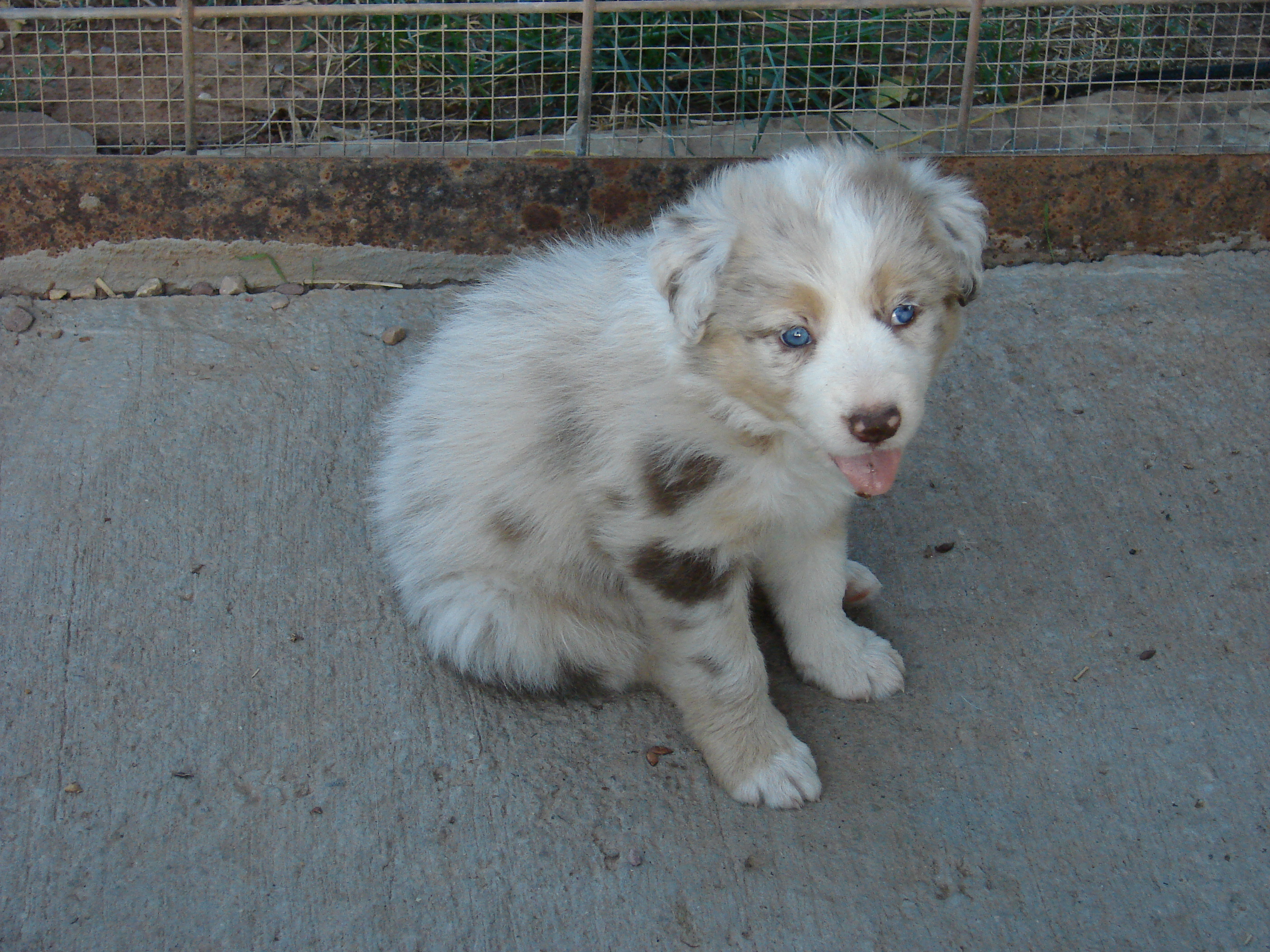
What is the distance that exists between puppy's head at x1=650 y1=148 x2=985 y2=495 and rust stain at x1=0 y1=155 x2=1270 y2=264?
1716mm

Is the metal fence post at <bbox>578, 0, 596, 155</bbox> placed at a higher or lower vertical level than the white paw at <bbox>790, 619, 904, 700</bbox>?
higher

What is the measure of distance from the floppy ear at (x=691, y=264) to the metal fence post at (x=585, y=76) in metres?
2.01

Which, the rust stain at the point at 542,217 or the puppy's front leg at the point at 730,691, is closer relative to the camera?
the puppy's front leg at the point at 730,691

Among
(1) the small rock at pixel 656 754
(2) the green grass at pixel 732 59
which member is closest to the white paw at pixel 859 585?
(1) the small rock at pixel 656 754

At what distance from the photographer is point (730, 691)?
9.00 feet

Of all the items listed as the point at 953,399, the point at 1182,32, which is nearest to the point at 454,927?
the point at 953,399

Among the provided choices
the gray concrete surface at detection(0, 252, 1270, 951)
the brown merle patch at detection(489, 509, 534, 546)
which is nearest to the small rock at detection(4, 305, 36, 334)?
the gray concrete surface at detection(0, 252, 1270, 951)

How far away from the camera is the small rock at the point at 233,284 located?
417 centimetres

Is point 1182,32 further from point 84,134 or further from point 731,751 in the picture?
point 84,134

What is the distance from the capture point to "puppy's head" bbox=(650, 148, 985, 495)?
7.45ft

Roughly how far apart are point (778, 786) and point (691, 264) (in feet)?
4.18

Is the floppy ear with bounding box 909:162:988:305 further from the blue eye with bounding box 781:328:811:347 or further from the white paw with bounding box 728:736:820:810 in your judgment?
the white paw with bounding box 728:736:820:810

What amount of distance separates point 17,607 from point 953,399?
117 inches

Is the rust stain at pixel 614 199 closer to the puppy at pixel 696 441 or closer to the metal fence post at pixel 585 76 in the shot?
the metal fence post at pixel 585 76
